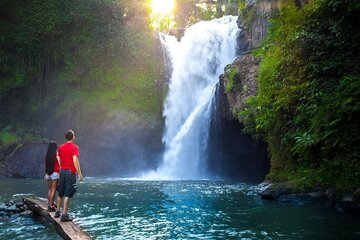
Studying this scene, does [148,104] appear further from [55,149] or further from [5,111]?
[55,149]

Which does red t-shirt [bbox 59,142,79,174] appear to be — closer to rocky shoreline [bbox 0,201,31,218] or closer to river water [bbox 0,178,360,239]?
river water [bbox 0,178,360,239]

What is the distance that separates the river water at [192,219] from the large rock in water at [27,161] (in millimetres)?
11038

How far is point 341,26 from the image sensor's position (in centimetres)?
1411

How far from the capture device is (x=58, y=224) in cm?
873

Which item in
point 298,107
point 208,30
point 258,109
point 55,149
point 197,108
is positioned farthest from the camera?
point 208,30

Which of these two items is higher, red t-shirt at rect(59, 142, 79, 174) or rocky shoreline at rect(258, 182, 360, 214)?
red t-shirt at rect(59, 142, 79, 174)

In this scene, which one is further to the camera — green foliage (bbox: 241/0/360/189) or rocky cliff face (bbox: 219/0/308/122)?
rocky cliff face (bbox: 219/0/308/122)

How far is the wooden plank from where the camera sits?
7.74 m

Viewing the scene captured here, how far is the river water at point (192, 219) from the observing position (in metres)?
8.97

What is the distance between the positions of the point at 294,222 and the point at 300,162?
4451 millimetres

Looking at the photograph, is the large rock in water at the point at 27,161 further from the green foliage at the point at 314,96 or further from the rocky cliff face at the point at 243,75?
the green foliage at the point at 314,96

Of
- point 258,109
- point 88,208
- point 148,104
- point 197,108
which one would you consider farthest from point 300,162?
point 148,104

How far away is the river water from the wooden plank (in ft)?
0.78

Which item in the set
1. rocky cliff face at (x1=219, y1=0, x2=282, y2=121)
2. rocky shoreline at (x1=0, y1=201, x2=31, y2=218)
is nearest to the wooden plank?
rocky shoreline at (x1=0, y1=201, x2=31, y2=218)
